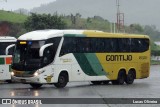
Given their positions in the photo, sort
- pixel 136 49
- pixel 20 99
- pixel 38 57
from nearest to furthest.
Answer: pixel 20 99
pixel 38 57
pixel 136 49

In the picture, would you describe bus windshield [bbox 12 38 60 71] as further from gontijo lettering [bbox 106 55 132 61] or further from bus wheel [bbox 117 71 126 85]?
bus wheel [bbox 117 71 126 85]

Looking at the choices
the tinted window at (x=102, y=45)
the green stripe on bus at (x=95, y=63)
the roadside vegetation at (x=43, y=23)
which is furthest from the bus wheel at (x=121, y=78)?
the roadside vegetation at (x=43, y=23)

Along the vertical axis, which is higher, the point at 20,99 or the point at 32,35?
the point at 32,35

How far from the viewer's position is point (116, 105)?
17.2 meters

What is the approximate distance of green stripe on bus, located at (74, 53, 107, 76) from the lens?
27.5 metres

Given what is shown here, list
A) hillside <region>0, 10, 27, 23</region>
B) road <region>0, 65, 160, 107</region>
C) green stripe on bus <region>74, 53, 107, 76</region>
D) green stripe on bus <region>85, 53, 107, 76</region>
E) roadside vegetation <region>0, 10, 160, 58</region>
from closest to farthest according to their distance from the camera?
road <region>0, 65, 160, 107</region>
green stripe on bus <region>74, 53, 107, 76</region>
green stripe on bus <region>85, 53, 107, 76</region>
roadside vegetation <region>0, 10, 160, 58</region>
hillside <region>0, 10, 27, 23</region>

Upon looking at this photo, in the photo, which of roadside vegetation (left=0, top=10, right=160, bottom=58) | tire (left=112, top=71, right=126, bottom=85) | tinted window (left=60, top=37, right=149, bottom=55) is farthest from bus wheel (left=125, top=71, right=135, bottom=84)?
roadside vegetation (left=0, top=10, right=160, bottom=58)

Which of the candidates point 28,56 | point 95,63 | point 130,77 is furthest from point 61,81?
point 130,77

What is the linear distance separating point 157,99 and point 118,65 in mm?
10662

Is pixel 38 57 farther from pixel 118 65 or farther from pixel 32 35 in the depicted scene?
pixel 118 65

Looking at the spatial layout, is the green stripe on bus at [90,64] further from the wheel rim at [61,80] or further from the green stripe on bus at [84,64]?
the wheel rim at [61,80]

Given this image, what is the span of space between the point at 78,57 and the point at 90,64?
112cm

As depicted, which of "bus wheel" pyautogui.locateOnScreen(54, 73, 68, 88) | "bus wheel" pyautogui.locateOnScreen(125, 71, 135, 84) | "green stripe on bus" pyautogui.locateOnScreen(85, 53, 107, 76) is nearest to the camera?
"bus wheel" pyautogui.locateOnScreen(54, 73, 68, 88)

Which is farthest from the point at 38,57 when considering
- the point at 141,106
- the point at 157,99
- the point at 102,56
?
the point at 141,106
